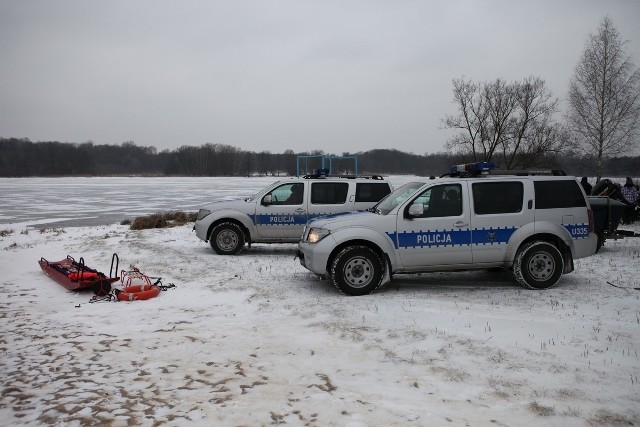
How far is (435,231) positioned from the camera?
25.0 feet

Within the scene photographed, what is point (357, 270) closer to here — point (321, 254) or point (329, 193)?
point (321, 254)

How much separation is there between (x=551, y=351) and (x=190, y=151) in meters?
151

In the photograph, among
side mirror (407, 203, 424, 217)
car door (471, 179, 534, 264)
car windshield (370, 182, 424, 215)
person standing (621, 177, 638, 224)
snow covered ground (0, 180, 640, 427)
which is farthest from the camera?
person standing (621, 177, 638, 224)

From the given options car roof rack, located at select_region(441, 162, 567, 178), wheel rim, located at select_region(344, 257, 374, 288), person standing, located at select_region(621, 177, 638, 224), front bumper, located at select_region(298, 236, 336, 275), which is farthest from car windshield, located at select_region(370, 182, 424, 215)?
person standing, located at select_region(621, 177, 638, 224)

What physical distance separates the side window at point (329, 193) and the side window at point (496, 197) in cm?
392

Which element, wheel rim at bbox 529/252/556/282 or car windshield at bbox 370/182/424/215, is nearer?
wheel rim at bbox 529/252/556/282

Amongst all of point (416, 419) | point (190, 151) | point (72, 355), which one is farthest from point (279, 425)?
point (190, 151)

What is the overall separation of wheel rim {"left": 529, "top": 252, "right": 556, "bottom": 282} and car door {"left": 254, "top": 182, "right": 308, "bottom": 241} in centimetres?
508

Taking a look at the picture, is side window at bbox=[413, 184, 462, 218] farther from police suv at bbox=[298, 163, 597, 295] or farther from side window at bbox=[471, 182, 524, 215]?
side window at bbox=[471, 182, 524, 215]

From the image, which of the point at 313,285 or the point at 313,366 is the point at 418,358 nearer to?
the point at 313,366

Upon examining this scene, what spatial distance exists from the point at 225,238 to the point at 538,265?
21.9 feet

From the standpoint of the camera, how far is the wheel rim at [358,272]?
295 inches

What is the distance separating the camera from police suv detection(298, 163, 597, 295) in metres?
7.50

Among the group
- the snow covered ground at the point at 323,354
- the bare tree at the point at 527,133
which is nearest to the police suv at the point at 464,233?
the snow covered ground at the point at 323,354
